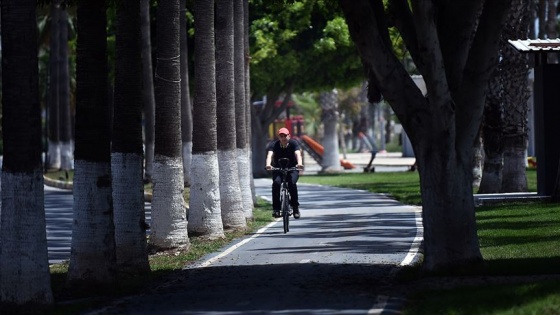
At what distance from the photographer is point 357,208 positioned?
32.9 metres

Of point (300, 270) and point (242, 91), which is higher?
point (242, 91)

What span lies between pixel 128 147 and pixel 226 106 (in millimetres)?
8540

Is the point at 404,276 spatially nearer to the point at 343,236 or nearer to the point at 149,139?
the point at 343,236

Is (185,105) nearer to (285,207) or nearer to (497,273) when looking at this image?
(285,207)

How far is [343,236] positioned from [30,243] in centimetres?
1013

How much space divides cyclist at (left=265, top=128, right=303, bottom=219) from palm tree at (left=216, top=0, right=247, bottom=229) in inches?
66.6

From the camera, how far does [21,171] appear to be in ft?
46.7

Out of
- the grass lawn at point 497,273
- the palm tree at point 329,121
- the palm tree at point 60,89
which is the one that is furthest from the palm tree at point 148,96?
the palm tree at point 329,121

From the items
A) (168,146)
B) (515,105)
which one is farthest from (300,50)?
(168,146)

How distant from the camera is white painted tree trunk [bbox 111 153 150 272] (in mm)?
Answer: 18203

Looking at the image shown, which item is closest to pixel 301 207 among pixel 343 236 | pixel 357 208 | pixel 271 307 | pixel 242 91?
pixel 357 208

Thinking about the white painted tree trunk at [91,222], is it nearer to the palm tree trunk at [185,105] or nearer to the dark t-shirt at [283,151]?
the dark t-shirt at [283,151]

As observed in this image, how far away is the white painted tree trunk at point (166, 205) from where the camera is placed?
21.5m

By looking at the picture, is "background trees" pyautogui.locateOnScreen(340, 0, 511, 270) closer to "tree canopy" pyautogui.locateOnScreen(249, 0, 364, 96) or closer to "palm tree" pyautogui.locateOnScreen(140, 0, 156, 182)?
"palm tree" pyautogui.locateOnScreen(140, 0, 156, 182)
